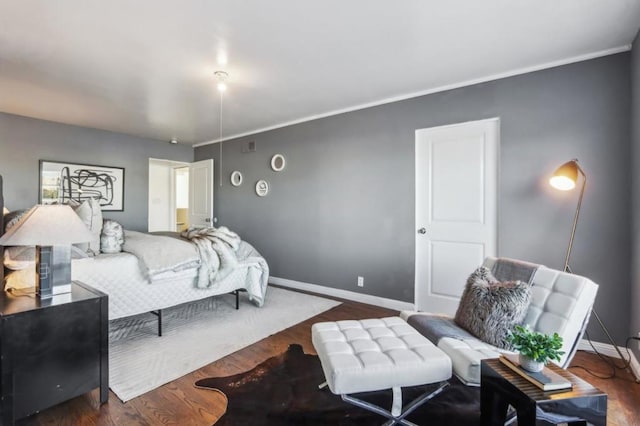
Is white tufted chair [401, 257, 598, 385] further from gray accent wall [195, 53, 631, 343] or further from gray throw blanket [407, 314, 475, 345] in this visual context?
gray accent wall [195, 53, 631, 343]

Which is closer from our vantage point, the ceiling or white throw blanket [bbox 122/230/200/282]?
the ceiling

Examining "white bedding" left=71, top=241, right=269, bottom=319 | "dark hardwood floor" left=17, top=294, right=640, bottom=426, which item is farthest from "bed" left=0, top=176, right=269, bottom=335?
"dark hardwood floor" left=17, top=294, right=640, bottom=426

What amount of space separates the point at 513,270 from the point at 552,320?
0.45m

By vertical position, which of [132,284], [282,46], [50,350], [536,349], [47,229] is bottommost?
[50,350]

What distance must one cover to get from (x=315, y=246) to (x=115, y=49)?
3048 mm

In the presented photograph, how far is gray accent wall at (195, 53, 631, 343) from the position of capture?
2562 millimetres

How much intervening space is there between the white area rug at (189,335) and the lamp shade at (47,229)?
103 centimetres

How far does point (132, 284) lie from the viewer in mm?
2744

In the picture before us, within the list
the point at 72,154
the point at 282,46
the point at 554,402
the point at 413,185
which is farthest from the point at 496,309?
the point at 72,154

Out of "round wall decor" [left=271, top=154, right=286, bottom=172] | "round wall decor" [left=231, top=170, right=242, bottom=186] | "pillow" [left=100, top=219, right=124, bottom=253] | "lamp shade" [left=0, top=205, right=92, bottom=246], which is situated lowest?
"pillow" [left=100, top=219, right=124, bottom=253]

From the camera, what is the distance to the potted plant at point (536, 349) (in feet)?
4.10

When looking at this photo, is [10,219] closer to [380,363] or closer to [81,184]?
→ [380,363]

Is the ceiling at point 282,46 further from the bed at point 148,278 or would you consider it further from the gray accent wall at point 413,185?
the bed at point 148,278

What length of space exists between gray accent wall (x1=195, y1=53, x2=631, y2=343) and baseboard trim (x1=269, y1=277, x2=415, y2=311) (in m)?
0.07
